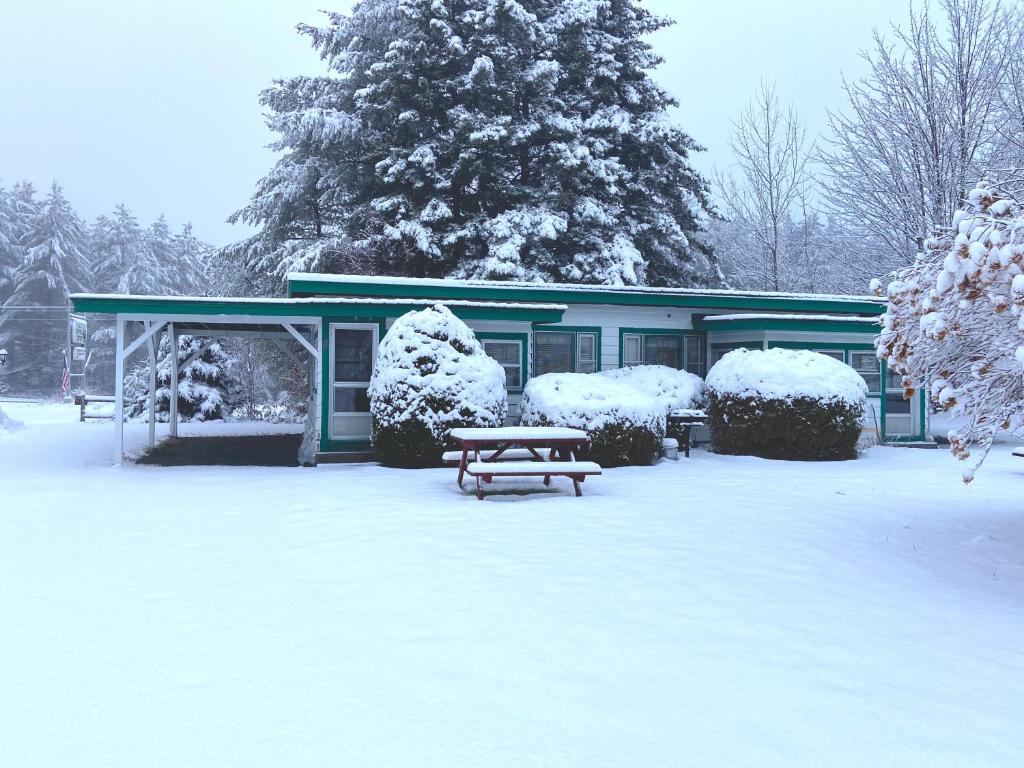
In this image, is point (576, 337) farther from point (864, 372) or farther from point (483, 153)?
point (483, 153)

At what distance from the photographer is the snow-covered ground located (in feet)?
11.7

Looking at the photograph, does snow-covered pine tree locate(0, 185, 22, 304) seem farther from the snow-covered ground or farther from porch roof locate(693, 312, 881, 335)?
the snow-covered ground

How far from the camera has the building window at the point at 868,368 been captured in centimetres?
1794

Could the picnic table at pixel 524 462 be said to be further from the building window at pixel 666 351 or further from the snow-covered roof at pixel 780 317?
the snow-covered roof at pixel 780 317

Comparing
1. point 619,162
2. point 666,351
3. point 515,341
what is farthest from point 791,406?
point 619,162

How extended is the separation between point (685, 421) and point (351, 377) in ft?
20.0

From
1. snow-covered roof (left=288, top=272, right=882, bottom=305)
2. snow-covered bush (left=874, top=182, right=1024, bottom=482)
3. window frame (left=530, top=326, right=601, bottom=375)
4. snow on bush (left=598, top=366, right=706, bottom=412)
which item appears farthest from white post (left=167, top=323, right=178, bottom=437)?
snow-covered bush (left=874, top=182, right=1024, bottom=482)

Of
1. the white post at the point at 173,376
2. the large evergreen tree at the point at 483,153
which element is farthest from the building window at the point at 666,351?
the white post at the point at 173,376

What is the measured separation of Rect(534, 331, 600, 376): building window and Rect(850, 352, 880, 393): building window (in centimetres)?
570

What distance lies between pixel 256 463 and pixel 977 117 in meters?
18.4

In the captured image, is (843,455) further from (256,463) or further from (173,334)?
(173,334)

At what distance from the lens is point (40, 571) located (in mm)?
6406

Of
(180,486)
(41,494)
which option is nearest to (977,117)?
(180,486)

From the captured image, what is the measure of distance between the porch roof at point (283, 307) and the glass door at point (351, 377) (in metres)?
0.41
